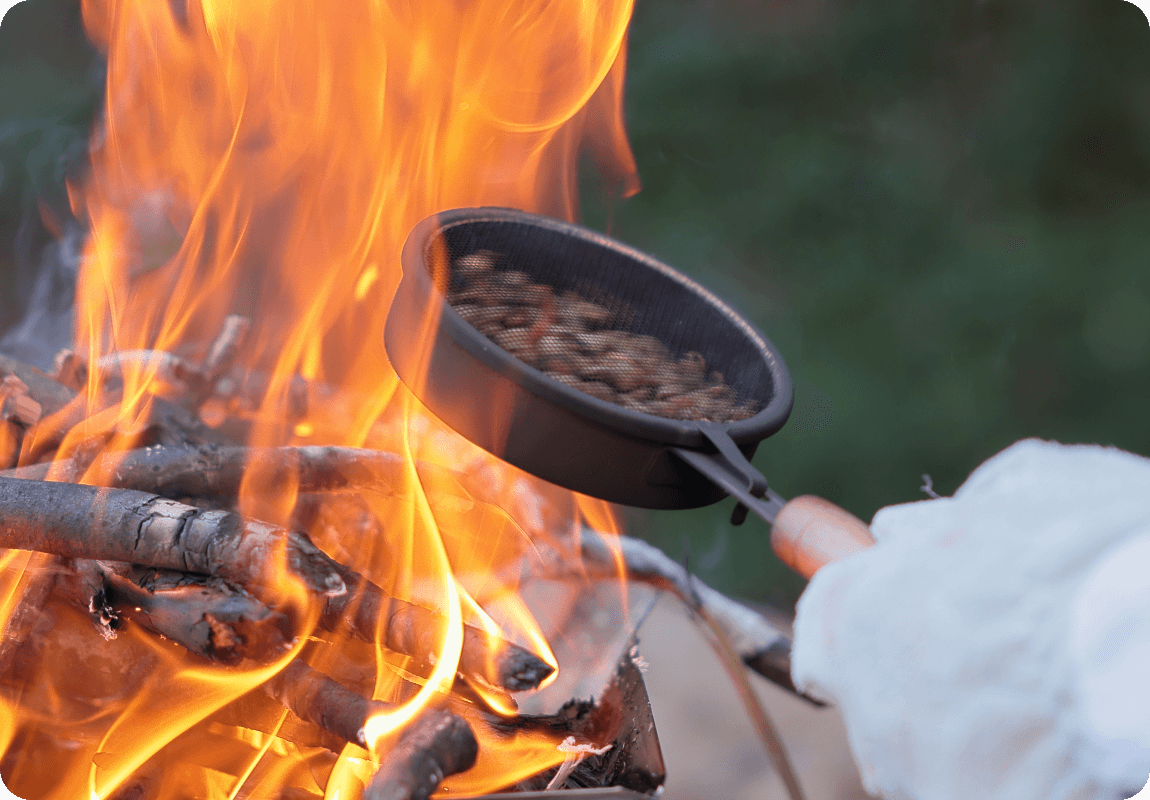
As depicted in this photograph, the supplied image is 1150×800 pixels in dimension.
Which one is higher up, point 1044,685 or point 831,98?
point 831,98

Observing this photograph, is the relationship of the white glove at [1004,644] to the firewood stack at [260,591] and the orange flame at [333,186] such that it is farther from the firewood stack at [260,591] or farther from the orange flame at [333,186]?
the orange flame at [333,186]

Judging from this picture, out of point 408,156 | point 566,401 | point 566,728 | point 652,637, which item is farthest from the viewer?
point 408,156

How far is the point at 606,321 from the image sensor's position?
3.82 feet

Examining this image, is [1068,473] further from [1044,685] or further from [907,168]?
[907,168]

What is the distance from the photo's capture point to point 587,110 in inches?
78.9

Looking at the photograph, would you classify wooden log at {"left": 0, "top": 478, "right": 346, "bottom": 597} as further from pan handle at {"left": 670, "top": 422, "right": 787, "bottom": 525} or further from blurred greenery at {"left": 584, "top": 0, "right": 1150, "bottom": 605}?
blurred greenery at {"left": 584, "top": 0, "right": 1150, "bottom": 605}

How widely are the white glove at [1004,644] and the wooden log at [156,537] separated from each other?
0.50 m

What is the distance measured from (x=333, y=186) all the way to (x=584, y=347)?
1122mm

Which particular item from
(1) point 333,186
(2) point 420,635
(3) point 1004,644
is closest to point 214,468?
(2) point 420,635

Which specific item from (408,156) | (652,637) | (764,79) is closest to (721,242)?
(764,79)

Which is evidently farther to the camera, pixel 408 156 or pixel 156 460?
pixel 408 156

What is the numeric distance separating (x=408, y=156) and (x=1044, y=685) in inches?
65.0

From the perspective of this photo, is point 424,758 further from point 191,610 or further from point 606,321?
point 606,321

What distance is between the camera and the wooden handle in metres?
0.67
